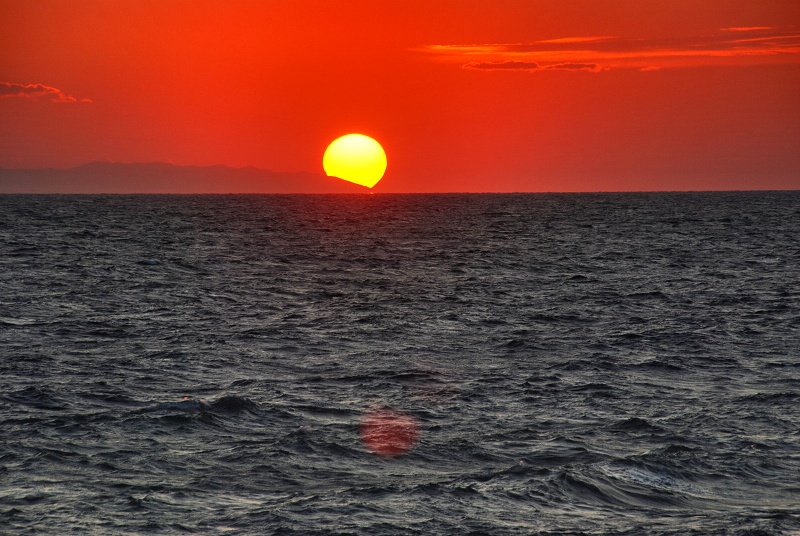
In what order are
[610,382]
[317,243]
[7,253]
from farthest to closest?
[317,243] → [7,253] → [610,382]

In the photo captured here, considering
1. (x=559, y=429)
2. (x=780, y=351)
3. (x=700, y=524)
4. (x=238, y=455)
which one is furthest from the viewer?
(x=780, y=351)

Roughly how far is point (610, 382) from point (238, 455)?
10866mm

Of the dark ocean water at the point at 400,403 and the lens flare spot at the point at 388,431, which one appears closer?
the dark ocean water at the point at 400,403

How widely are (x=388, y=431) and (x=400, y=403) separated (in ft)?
8.37

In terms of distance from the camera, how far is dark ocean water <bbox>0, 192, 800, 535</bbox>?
1480 centimetres

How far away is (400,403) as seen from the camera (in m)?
22.1

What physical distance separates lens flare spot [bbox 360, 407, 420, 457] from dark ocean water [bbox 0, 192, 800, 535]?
0.26 m

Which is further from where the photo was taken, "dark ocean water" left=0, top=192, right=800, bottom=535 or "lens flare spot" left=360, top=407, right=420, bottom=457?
"lens flare spot" left=360, top=407, right=420, bottom=457

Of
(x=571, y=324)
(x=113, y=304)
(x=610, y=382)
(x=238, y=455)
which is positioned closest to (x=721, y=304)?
(x=571, y=324)

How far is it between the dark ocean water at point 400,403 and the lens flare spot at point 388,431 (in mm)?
258

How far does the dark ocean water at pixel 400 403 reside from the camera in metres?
14.8

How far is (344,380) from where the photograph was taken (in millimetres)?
24516

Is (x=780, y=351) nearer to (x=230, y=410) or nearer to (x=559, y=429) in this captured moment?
(x=559, y=429)

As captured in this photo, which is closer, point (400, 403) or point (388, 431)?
point (388, 431)
